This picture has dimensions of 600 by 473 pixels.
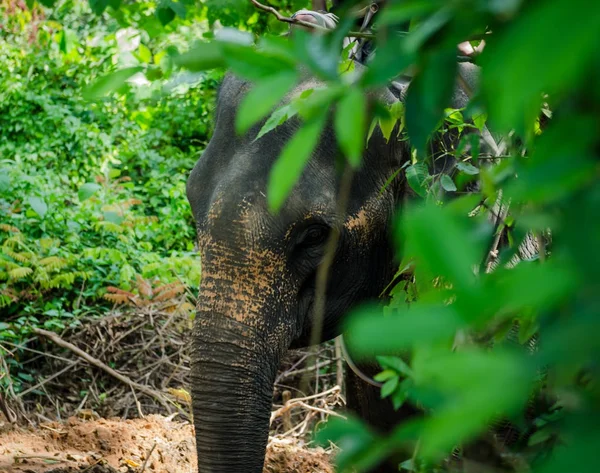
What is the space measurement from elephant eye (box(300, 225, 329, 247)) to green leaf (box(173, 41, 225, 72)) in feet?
6.34

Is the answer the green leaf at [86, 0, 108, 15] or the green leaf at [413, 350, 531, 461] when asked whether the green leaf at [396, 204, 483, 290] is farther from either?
the green leaf at [86, 0, 108, 15]

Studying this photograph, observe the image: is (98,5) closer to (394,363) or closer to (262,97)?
(394,363)

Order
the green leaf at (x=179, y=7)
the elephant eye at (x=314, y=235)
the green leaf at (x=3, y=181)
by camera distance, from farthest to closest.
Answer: the green leaf at (x=3, y=181) < the elephant eye at (x=314, y=235) < the green leaf at (x=179, y=7)

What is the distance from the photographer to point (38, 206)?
641cm

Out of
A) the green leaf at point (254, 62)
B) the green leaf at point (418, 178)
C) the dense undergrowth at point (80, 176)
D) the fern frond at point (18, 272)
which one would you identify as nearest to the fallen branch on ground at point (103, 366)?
the dense undergrowth at point (80, 176)

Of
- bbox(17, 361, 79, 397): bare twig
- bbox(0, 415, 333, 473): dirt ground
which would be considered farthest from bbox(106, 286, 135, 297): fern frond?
bbox(0, 415, 333, 473): dirt ground

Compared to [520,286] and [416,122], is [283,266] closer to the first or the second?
[416,122]

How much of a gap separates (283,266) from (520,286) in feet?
7.52

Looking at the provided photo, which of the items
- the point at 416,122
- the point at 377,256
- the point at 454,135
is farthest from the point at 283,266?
the point at 416,122

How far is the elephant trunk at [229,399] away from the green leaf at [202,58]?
1787 millimetres

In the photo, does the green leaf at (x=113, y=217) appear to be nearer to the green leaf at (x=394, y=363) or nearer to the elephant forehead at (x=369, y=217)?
the elephant forehead at (x=369, y=217)

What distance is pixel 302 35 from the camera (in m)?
0.74

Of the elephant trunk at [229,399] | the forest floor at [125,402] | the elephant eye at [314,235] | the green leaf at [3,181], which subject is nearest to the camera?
the elephant trunk at [229,399]

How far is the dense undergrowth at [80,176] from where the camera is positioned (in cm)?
565
